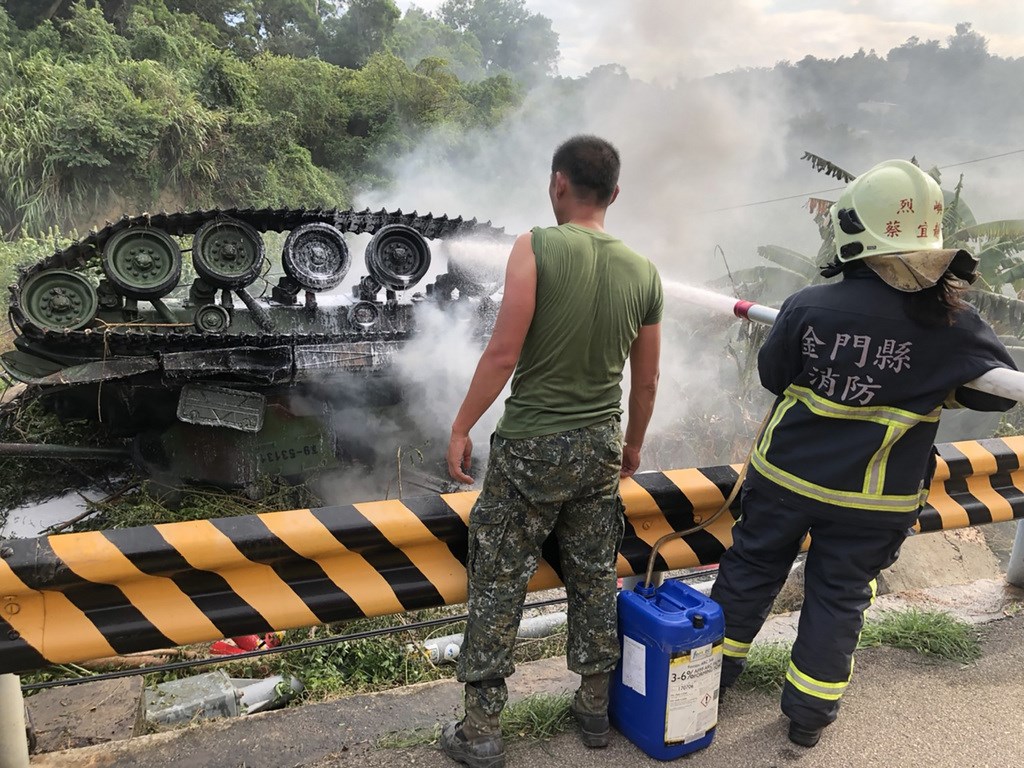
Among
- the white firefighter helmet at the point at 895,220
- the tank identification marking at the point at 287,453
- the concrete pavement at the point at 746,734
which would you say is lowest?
the tank identification marking at the point at 287,453

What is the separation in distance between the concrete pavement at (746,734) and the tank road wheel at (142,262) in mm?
4754

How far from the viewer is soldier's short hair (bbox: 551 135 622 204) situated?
2.39 meters

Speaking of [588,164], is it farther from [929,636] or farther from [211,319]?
[211,319]

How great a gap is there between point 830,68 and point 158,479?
3718 cm

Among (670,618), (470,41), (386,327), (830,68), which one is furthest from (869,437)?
(470,41)

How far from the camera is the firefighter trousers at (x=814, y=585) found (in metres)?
2.48

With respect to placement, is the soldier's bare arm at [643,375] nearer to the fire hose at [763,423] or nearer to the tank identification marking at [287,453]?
the fire hose at [763,423]

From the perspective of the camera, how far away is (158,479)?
7.30 m

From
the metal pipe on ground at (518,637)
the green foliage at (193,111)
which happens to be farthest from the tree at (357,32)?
→ the metal pipe on ground at (518,637)

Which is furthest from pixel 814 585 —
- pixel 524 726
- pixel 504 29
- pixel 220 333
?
pixel 504 29

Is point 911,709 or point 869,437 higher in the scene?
point 869,437

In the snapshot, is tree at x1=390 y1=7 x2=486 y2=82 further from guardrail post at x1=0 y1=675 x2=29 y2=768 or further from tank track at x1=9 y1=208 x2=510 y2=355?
guardrail post at x1=0 y1=675 x2=29 y2=768

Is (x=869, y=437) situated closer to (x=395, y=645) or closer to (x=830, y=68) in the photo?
(x=395, y=645)

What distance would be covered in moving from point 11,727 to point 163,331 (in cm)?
493
